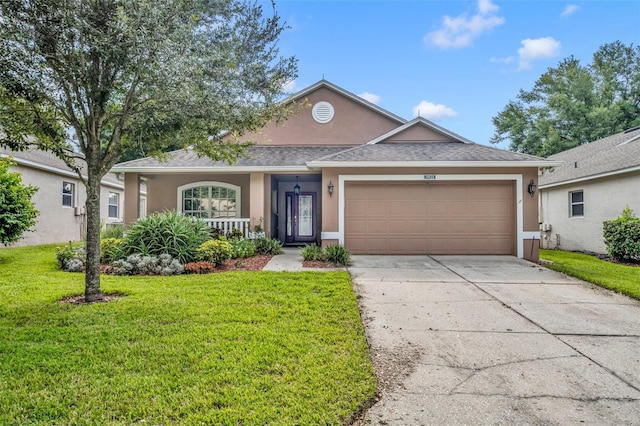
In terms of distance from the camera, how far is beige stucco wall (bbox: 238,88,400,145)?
13.7 m

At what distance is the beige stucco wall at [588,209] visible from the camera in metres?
10.7

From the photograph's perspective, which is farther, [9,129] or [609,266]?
[609,266]

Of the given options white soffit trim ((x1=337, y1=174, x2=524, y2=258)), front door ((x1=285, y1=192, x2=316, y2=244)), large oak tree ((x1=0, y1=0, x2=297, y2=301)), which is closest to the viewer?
large oak tree ((x1=0, y1=0, x2=297, y2=301))

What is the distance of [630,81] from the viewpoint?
25625 mm

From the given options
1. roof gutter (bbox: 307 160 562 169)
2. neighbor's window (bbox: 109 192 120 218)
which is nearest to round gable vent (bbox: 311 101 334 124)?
roof gutter (bbox: 307 160 562 169)

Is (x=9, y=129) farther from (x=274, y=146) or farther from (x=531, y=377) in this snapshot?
(x=274, y=146)

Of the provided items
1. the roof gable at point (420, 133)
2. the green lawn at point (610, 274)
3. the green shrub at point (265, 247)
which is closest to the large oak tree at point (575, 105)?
the roof gable at point (420, 133)

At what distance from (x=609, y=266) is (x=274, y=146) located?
440 inches

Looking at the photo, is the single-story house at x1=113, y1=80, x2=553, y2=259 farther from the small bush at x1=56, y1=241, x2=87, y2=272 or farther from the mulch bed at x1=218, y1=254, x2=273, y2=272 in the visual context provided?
the small bush at x1=56, y1=241, x2=87, y2=272

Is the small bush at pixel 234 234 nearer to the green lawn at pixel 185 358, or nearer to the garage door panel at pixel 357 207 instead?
the garage door panel at pixel 357 207

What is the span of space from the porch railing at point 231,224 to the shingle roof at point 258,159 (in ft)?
5.77

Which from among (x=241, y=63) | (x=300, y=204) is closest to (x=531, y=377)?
(x=241, y=63)

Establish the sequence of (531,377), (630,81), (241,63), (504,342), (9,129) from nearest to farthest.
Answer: (531,377) → (504,342) → (9,129) → (241,63) → (630,81)

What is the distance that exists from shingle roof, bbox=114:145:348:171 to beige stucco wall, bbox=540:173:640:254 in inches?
353
